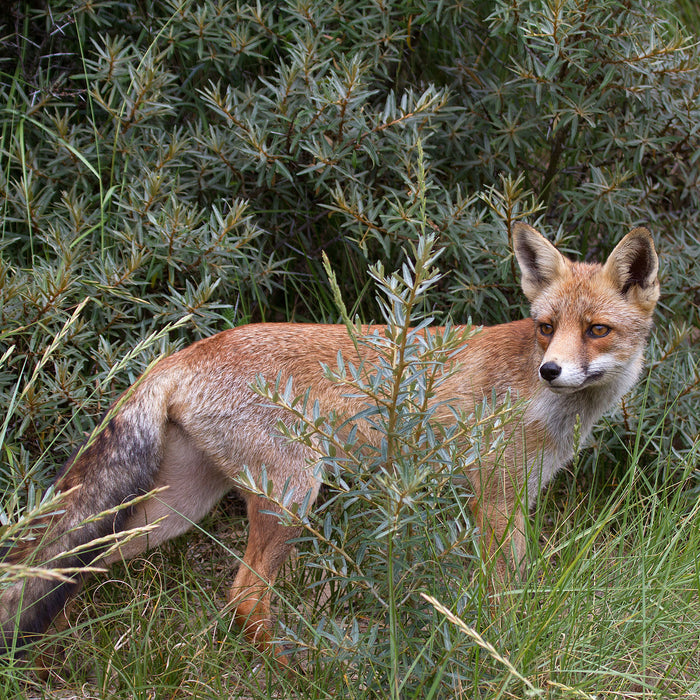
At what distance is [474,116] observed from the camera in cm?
504

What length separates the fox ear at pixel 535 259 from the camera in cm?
405

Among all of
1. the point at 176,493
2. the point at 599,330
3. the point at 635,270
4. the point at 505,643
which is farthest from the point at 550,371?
the point at 176,493

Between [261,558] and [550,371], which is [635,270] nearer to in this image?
[550,371]

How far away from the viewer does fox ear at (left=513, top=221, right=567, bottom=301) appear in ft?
13.3

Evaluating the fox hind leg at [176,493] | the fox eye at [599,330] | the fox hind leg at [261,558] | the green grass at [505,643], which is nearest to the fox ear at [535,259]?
the fox eye at [599,330]

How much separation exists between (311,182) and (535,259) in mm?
1536

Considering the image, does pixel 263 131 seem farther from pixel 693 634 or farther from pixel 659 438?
pixel 693 634

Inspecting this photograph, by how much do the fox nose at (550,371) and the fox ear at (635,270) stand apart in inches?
27.9

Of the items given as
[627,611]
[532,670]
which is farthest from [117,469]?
[627,611]

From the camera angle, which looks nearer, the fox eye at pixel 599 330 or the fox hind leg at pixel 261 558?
the fox hind leg at pixel 261 558

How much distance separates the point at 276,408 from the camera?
3.72 m

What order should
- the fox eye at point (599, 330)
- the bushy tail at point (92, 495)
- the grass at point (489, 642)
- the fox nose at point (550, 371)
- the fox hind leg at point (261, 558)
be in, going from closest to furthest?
the grass at point (489, 642) < the bushy tail at point (92, 495) < the fox nose at point (550, 371) < the fox hind leg at point (261, 558) < the fox eye at point (599, 330)

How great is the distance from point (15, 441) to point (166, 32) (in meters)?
2.58

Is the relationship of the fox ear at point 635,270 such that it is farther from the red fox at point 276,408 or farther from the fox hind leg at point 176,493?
the fox hind leg at point 176,493
